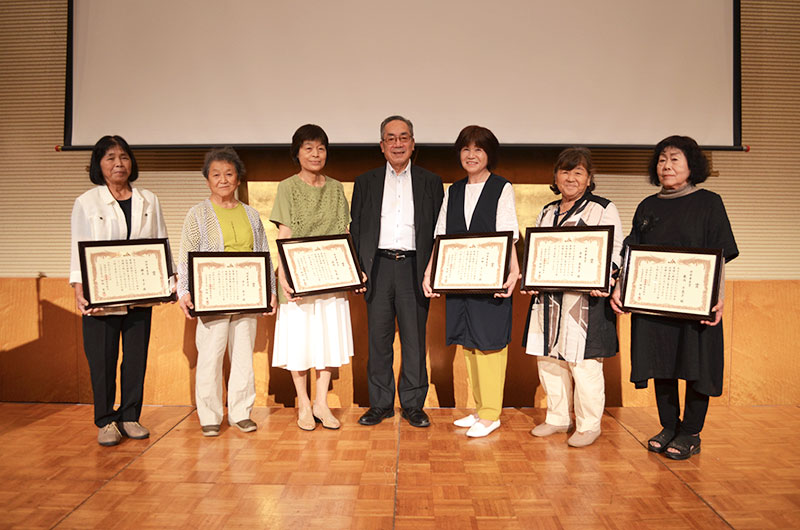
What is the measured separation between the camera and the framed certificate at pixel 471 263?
272cm

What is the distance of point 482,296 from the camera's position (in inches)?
112

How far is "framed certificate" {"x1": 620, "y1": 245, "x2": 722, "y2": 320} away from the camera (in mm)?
2418

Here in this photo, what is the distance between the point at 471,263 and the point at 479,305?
241 mm

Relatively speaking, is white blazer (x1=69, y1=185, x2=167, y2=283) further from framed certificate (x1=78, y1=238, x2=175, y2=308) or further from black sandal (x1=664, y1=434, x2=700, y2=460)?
black sandal (x1=664, y1=434, x2=700, y2=460)

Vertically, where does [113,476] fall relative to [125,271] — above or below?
below

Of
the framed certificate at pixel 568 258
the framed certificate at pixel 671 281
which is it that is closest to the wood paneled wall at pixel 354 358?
the framed certificate at pixel 568 258

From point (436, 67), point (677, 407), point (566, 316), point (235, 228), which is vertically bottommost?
point (677, 407)

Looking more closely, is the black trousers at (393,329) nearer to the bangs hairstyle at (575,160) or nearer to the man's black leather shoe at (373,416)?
the man's black leather shoe at (373,416)

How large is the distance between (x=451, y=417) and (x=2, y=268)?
341 cm

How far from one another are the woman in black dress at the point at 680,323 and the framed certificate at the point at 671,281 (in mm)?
69

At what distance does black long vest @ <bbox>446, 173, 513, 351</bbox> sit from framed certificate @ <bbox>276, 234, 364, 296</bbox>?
1.83 feet

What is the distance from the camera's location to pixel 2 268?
380 centimetres

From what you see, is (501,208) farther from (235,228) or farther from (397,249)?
(235,228)

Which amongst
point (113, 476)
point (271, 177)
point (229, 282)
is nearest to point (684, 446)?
point (229, 282)
